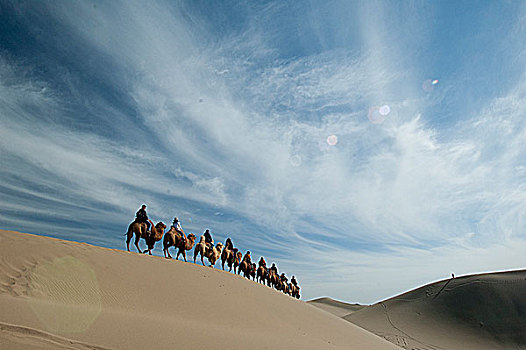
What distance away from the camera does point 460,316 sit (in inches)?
1131

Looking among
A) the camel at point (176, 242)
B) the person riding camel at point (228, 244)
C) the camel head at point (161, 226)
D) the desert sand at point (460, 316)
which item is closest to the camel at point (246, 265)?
the person riding camel at point (228, 244)

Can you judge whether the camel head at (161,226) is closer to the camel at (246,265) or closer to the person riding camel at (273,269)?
the camel at (246,265)

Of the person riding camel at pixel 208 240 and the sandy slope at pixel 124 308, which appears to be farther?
the person riding camel at pixel 208 240

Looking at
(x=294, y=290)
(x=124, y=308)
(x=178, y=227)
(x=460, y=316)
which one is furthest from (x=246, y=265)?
(x=460, y=316)

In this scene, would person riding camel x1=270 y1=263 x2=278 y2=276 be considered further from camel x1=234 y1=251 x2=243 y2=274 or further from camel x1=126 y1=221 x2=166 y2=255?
camel x1=126 y1=221 x2=166 y2=255

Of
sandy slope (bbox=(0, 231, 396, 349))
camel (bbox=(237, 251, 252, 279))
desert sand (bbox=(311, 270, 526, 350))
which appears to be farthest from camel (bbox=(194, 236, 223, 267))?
desert sand (bbox=(311, 270, 526, 350))

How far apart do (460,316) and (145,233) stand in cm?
3086

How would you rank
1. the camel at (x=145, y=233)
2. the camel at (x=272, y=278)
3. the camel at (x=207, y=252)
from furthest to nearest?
the camel at (x=272, y=278) < the camel at (x=207, y=252) < the camel at (x=145, y=233)

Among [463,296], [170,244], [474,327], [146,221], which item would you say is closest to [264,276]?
[170,244]

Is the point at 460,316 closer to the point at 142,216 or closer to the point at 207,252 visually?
the point at 207,252

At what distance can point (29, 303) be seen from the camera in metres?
5.19

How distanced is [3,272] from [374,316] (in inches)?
1466

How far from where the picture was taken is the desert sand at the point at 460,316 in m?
24.8

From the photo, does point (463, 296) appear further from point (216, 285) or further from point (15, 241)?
point (15, 241)
